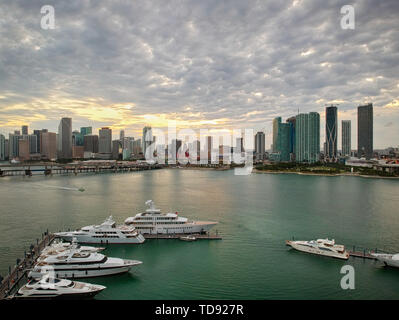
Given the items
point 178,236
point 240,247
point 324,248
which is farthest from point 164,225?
point 324,248

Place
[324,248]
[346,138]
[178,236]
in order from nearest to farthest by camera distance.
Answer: [324,248]
[178,236]
[346,138]

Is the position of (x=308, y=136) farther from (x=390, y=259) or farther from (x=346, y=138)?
(x=390, y=259)

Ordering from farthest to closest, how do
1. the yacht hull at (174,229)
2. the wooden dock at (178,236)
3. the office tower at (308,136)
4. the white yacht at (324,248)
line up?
1. the office tower at (308,136)
2. the yacht hull at (174,229)
3. the wooden dock at (178,236)
4. the white yacht at (324,248)

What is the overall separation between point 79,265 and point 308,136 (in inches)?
3001

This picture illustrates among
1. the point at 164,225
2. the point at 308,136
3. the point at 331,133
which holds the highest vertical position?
the point at 331,133

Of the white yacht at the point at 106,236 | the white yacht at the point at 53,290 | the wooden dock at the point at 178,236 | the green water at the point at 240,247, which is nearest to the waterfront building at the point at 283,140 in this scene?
the green water at the point at 240,247

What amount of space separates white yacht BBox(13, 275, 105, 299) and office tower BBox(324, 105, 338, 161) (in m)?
78.9

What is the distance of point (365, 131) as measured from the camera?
81.7 m

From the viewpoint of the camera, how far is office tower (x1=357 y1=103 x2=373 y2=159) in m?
81.0

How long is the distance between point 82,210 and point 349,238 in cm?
1211

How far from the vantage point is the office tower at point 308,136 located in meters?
74.9

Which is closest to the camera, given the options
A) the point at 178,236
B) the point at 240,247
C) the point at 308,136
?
the point at 240,247

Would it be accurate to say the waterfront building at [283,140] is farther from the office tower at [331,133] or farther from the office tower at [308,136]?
the office tower at [331,133]

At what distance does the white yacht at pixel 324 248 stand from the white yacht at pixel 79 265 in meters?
4.93
